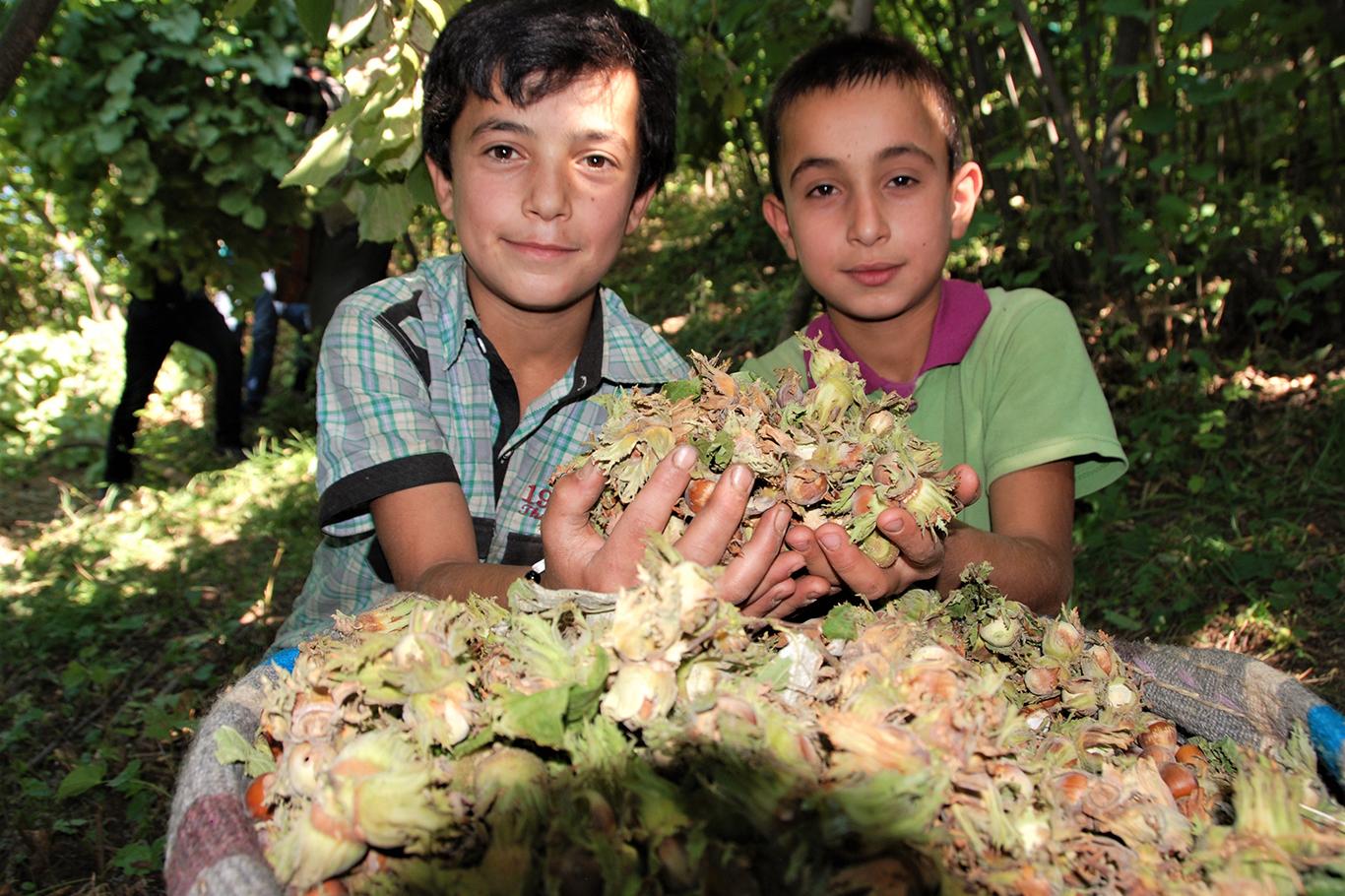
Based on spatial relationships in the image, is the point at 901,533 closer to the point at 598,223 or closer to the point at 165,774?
the point at 598,223

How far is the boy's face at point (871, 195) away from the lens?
2520mm

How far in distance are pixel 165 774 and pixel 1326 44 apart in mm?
5229

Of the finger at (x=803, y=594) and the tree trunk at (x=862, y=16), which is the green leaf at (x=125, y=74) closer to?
the tree trunk at (x=862, y=16)

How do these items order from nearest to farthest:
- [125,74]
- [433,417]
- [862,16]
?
[433,417] → [862,16] → [125,74]

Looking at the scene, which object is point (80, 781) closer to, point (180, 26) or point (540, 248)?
point (540, 248)

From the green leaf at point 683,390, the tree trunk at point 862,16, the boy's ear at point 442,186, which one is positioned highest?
the tree trunk at point 862,16

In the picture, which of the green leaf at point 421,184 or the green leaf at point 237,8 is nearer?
the green leaf at point 237,8

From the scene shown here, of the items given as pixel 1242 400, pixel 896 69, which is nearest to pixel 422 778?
pixel 896 69

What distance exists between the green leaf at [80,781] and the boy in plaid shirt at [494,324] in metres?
0.91

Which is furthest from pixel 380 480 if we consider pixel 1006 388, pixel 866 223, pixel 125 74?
pixel 125 74

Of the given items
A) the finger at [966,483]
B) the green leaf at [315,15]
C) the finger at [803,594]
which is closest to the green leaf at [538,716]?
the finger at [803,594]

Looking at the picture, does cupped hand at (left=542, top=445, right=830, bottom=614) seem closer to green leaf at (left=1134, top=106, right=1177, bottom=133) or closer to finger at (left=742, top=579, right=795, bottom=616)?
finger at (left=742, top=579, right=795, bottom=616)

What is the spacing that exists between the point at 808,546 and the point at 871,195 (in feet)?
4.28

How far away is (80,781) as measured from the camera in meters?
3.01
